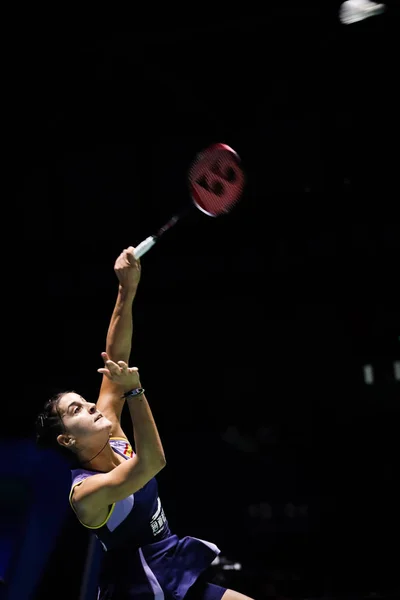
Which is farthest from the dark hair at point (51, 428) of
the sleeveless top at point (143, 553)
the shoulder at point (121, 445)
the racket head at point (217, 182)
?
the racket head at point (217, 182)

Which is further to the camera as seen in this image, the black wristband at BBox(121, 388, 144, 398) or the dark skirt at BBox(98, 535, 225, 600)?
the dark skirt at BBox(98, 535, 225, 600)

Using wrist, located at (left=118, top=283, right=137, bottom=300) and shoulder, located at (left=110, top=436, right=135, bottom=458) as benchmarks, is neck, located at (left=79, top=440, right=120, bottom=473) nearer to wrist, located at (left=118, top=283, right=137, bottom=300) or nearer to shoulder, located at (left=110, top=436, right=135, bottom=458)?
shoulder, located at (left=110, top=436, right=135, bottom=458)

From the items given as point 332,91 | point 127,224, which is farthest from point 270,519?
point 332,91

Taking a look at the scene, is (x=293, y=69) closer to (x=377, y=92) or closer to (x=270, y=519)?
(x=377, y=92)

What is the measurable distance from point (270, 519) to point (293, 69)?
11.0 feet

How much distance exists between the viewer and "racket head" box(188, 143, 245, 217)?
3.63m

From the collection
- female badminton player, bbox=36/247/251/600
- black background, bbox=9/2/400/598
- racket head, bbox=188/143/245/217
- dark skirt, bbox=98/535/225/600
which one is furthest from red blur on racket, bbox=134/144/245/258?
black background, bbox=9/2/400/598

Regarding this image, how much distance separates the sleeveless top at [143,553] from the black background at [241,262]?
9.94ft

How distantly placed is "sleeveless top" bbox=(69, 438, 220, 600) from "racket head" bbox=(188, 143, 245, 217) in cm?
130

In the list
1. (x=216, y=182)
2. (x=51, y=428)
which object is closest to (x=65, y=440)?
(x=51, y=428)

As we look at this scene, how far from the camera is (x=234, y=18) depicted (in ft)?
18.7

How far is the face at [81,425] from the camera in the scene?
2.89 m

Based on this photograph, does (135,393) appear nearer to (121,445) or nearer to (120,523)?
(120,523)

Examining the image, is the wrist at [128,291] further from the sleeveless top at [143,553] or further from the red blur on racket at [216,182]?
the sleeveless top at [143,553]
